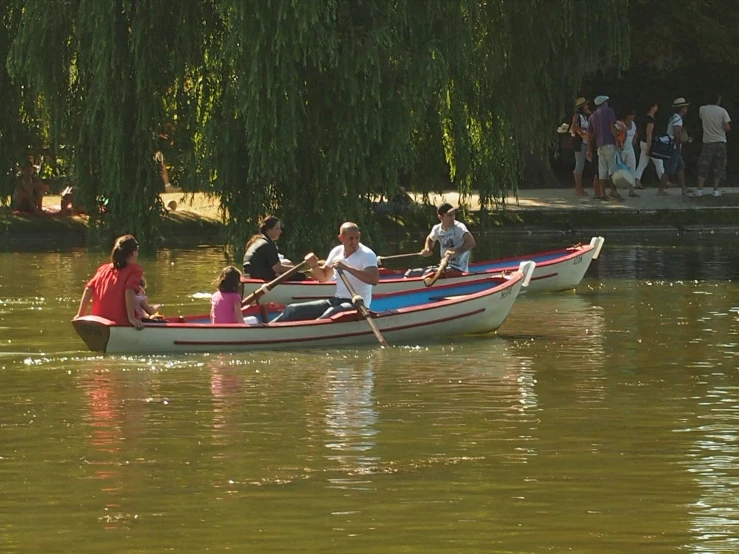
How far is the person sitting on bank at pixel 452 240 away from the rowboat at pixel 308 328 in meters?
1.93

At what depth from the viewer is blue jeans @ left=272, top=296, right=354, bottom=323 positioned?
17030 millimetres

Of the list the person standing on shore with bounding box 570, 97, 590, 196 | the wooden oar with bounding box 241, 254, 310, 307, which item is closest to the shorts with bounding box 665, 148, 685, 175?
the person standing on shore with bounding box 570, 97, 590, 196

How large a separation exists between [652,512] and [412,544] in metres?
1.46

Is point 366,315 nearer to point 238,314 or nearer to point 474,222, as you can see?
point 238,314

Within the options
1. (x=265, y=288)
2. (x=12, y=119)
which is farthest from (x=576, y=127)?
(x=265, y=288)

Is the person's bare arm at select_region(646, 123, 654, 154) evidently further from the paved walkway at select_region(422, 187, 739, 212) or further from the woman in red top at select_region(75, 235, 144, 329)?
the woman in red top at select_region(75, 235, 144, 329)

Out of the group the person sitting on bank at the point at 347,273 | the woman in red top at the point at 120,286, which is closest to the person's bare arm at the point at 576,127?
the person sitting on bank at the point at 347,273

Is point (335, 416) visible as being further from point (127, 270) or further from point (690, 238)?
point (690, 238)

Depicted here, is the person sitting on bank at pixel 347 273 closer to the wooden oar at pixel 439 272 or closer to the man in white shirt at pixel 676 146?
the wooden oar at pixel 439 272

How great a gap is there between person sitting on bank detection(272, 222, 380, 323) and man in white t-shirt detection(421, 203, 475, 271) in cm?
355

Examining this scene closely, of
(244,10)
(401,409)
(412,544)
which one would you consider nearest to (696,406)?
(401,409)

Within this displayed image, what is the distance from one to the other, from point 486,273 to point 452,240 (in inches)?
24.0

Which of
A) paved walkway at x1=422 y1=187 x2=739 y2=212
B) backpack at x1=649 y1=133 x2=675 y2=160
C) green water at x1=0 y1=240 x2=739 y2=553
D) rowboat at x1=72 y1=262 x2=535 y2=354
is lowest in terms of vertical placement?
green water at x1=0 y1=240 x2=739 y2=553

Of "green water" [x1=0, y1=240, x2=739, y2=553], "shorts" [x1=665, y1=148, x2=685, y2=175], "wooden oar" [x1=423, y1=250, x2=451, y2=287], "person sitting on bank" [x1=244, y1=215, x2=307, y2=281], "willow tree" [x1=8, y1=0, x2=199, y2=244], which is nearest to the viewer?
"green water" [x1=0, y1=240, x2=739, y2=553]
